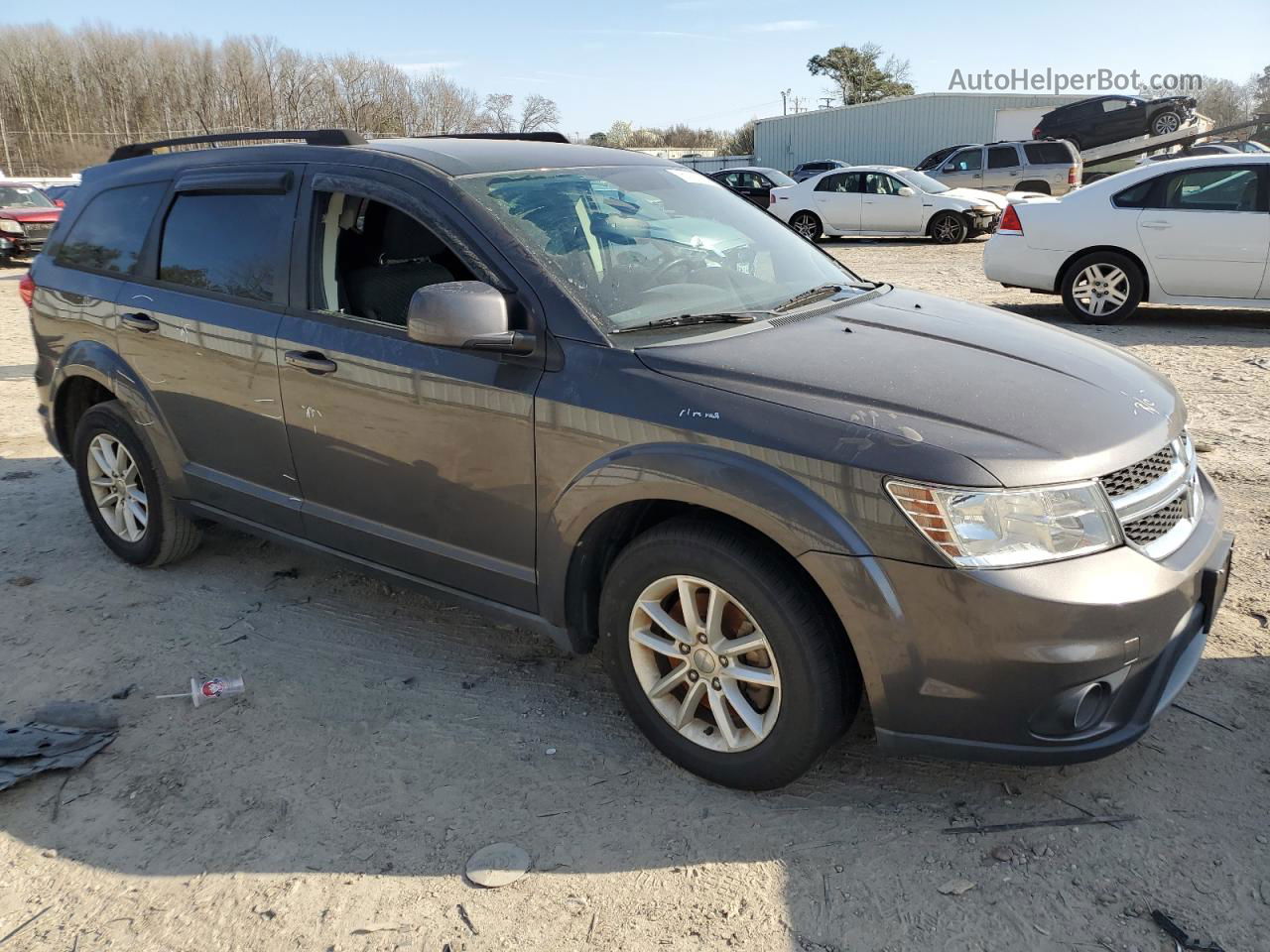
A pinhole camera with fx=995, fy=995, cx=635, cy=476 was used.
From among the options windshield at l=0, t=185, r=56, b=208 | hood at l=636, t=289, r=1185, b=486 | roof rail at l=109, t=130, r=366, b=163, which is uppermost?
roof rail at l=109, t=130, r=366, b=163

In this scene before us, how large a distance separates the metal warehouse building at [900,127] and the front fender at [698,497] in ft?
149

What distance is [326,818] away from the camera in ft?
9.38

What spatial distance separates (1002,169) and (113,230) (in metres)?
21.8

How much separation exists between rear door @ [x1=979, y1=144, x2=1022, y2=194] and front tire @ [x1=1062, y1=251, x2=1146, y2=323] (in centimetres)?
1421

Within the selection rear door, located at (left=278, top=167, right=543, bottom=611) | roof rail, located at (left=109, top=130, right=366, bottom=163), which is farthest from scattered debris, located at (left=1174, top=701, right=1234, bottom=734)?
roof rail, located at (left=109, top=130, right=366, bottom=163)

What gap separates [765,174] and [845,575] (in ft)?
74.3

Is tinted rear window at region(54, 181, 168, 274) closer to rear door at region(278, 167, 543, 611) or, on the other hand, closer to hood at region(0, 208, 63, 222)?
rear door at region(278, 167, 543, 611)

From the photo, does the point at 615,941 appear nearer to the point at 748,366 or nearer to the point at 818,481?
the point at 818,481

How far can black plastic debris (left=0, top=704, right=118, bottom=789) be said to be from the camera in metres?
3.12

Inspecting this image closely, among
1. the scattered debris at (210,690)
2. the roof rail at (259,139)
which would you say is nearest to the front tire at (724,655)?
the scattered debris at (210,690)

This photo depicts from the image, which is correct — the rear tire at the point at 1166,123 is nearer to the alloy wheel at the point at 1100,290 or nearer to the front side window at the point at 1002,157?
the front side window at the point at 1002,157

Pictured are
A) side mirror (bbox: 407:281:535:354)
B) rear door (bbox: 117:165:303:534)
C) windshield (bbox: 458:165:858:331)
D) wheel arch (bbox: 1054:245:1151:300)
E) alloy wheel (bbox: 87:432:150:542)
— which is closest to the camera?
side mirror (bbox: 407:281:535:354)

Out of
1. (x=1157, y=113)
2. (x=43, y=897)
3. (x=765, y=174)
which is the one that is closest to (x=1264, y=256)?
(x=43, y=897)

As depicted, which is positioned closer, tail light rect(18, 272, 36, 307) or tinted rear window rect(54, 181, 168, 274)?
tinted rear window rect(54, 181, 168, 274)
